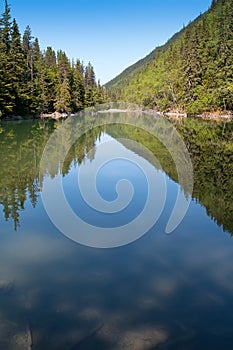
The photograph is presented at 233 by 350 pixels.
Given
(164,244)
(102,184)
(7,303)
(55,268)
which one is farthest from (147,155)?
(7,303)

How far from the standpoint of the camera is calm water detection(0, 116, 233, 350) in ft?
14.9

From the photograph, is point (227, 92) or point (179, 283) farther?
point (227, 92)

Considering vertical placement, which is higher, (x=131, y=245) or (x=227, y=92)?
(x=227, y=92)

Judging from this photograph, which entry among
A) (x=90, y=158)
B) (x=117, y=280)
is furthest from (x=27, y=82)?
(x=117, y=280)

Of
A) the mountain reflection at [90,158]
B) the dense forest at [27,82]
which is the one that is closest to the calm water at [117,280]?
the mountain reflection at [90,158]

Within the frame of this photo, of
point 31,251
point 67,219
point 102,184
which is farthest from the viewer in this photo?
point 102,184

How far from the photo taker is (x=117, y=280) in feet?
19.9

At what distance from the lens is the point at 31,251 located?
7176mm

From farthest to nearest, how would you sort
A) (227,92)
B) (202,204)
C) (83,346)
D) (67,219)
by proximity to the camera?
(227,92)
(202,204)
(67,219)
(83,346)

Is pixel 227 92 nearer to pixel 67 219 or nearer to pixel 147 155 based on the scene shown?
pixel 147 155

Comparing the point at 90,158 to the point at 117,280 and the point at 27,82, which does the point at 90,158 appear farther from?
the point at 27,82

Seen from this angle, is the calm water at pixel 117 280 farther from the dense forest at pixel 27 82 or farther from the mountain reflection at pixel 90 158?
the dense forest at pixel 27 82

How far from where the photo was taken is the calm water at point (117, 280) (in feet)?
14.9

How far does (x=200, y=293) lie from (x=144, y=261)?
57.6 inches
